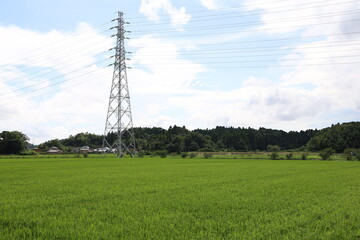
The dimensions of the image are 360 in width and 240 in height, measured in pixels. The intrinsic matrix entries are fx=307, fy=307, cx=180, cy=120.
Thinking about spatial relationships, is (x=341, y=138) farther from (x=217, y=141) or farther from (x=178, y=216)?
(x=178, y=216)

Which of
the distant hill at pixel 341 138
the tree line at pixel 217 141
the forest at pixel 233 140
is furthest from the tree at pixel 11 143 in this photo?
the distant hill at pixel 341 138

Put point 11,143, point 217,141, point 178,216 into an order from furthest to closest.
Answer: point 217,141
point 11,143
point 178,216

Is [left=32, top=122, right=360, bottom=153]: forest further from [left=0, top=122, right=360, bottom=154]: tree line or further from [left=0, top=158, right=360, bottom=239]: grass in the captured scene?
[left=0, top=158, right=360, bottom=239]: grass

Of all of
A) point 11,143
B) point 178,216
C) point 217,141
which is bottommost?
point 178,216

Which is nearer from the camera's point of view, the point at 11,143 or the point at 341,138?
the point at 11,143

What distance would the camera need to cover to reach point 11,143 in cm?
10544

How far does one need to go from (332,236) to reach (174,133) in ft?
460

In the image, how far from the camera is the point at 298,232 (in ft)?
29.6

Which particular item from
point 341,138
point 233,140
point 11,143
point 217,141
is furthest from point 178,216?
point 217,141

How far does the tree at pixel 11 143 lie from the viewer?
10462 centimetres

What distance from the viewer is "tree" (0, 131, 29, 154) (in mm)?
104625

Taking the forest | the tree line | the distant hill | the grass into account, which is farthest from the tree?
the distant hill

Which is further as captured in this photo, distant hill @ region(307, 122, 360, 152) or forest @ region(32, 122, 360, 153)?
forest @ region(32, 122, 360, 153)

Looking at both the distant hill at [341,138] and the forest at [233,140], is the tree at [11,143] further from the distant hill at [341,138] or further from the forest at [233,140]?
the distant hill at [341,138]
